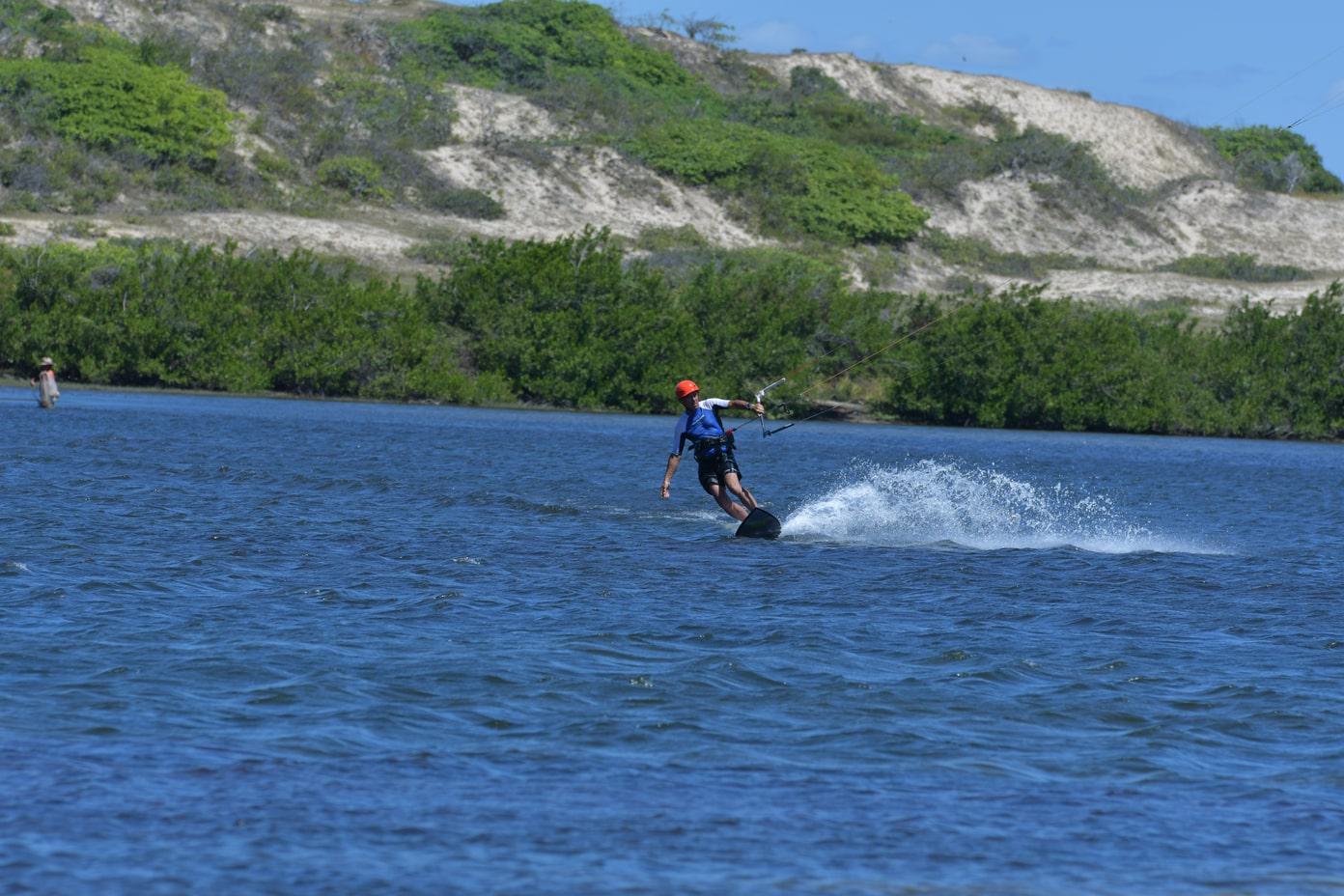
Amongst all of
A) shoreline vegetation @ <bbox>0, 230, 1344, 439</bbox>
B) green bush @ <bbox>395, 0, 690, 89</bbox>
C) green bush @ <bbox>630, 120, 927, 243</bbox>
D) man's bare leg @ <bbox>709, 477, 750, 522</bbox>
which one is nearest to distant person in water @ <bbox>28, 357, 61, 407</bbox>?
shoreline vegetation @ <bbox>0, 230, 1344, 439</bbox>

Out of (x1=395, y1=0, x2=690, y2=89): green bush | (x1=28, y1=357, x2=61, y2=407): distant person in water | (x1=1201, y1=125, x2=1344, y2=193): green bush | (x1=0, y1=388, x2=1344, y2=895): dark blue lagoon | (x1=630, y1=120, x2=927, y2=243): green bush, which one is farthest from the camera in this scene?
(x1=1201, y1=125, x2=1344, y2=193): green bush

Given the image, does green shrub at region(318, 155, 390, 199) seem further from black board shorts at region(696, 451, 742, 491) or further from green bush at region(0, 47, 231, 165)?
black board shorts at region(696, 451, 742, 491)

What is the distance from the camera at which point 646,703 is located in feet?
38.2

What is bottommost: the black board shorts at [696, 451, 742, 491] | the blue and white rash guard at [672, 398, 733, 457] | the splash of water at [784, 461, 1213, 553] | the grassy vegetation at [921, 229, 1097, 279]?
the splash of water at [784, 461, 1213, 553]

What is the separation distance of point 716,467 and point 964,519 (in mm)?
5337

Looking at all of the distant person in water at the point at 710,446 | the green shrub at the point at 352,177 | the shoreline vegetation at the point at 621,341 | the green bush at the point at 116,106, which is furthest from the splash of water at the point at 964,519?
the green bush at the point at 116,106

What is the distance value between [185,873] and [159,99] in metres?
78.0

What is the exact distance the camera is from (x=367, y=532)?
861 inches

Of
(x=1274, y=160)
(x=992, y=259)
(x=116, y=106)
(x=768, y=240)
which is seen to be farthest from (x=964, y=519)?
(x=1274, y=160)

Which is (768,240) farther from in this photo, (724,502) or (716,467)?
(716,467)

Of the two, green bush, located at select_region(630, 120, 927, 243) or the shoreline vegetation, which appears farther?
green bush, located at select_region(630, 120, 927, 243)

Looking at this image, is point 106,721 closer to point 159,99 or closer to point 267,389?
point 267,389

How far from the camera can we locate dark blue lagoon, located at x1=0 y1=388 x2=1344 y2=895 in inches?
330

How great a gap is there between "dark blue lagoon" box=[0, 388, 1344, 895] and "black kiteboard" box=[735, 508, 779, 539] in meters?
0.34
